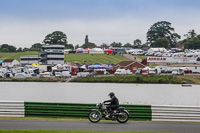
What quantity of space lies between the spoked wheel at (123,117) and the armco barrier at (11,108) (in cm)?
576

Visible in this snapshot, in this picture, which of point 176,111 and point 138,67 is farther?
point 138,67

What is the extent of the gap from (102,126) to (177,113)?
14.6 ft

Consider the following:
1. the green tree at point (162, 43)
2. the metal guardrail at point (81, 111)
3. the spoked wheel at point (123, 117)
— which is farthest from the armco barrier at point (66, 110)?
the green tree at point (162, 43)

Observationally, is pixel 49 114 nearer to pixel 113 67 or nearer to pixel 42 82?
pixel 42 82

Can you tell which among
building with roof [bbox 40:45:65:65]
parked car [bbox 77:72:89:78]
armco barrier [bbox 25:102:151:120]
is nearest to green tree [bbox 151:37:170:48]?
building with roof [bbox 40:45:65:65]

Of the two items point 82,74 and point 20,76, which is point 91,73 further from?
point 20,76

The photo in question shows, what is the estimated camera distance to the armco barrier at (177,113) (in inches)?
778

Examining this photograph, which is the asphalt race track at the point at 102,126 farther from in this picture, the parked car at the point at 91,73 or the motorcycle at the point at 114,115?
the parked car at the point at 91,73

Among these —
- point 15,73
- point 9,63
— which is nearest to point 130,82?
point 15,73

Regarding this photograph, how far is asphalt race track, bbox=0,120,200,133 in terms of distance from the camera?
58.0 feet

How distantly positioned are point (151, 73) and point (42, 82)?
25.3 metres

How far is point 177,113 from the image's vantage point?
19.9 meters

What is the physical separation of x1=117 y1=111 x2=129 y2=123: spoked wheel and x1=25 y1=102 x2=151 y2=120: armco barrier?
42.5 inches

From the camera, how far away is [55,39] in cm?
17125
